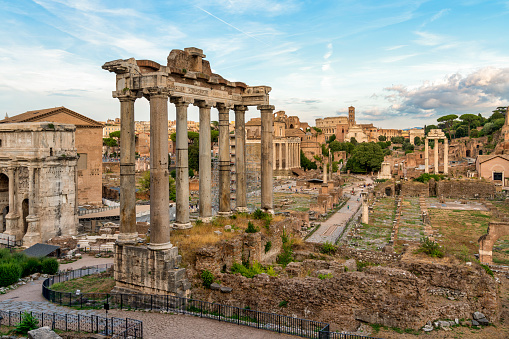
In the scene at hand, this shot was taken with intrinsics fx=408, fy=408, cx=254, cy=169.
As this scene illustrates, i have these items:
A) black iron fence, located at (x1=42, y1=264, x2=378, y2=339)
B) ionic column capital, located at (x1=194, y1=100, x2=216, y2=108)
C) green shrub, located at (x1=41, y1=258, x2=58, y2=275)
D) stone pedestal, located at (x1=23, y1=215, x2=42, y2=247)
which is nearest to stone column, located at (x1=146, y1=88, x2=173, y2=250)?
black iron fence, located at (x1=42, y1=264, x2=378, y2=339)

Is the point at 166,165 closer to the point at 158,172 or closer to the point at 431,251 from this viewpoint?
the point at 158,172

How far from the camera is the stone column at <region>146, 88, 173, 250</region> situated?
13.4 meters

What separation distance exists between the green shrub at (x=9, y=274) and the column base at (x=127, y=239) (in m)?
8.42

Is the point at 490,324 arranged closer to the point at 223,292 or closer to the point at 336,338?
the point at 336,338

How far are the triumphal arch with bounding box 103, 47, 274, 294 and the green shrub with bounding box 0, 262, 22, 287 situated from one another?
27.3 ft

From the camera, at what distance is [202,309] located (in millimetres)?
12789

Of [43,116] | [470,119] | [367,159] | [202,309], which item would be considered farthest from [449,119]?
[202,309]

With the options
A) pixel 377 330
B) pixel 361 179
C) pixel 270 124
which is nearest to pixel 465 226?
pixel 270 124

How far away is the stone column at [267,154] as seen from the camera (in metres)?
19.2

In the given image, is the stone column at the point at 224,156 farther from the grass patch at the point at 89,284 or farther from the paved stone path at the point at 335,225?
the paved stone path at the point at 335,225

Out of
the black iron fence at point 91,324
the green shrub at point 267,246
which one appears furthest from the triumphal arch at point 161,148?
the green shrub at point 267,246

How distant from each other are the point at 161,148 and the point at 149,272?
4.10 meters

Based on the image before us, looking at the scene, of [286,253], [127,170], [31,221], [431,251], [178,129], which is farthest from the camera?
[31,221]

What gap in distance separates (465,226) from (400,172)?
58134 mm
